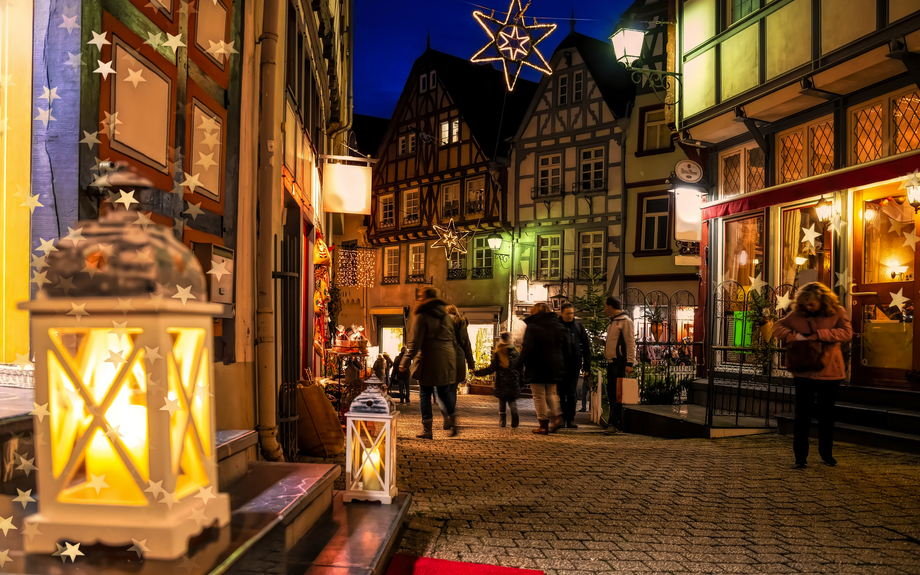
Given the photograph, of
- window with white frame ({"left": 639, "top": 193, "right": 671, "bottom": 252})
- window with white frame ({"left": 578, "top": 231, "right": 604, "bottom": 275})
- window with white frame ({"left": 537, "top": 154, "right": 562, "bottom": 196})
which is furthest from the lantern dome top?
window with white frame ({"left": 537, "top": 154, "right": 562, "bottom": 196})

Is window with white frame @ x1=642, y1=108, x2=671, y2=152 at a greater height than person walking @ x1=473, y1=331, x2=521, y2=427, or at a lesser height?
greater

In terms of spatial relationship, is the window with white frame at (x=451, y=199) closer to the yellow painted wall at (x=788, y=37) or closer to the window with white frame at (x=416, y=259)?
the window with white frame at (x=416, y=259)

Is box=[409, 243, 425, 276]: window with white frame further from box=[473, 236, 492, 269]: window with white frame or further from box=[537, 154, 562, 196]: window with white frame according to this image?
box=[537, 154, 562, 196]: window with white frame

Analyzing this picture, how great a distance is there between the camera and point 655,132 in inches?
780

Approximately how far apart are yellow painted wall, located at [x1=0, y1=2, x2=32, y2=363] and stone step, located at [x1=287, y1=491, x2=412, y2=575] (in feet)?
4.77

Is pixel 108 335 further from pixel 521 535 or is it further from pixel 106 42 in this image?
pixel 521 535

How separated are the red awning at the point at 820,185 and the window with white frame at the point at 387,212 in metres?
16.6

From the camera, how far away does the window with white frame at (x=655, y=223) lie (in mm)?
19484

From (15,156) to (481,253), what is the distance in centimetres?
2148

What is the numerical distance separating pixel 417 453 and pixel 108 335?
17.0 ft

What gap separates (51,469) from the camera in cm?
172

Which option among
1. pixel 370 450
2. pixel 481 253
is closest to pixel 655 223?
pixel 481 253

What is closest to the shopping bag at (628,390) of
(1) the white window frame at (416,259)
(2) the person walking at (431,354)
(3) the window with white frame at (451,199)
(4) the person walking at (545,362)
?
(4) the person walking at (545,362)

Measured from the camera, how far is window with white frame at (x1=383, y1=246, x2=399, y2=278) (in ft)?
89.5
